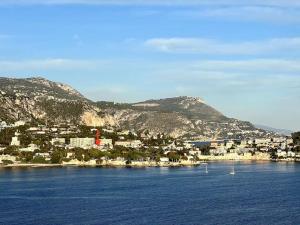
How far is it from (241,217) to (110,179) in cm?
3071

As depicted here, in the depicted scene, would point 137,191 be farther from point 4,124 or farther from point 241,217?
point 4,124

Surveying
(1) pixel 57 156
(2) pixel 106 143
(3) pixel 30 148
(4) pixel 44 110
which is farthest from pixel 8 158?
(4) pixel 44 110

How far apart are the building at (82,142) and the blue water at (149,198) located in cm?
3151

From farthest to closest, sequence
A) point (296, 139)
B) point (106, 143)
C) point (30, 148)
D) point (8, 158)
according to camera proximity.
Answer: point (296, 139) → point (106, 143) → point (30, 148) → point (8, 158)

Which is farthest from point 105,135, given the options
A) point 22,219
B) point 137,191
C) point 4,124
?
point 22,219

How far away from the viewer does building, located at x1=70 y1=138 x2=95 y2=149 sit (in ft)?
365

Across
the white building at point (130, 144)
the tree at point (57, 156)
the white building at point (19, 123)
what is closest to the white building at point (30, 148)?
the tree at point (57, 156)

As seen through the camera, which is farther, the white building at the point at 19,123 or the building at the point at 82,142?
the white building at the point at 19,123

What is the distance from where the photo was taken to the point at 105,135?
12556 centimetres

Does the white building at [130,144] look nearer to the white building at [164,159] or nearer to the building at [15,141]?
the white building at [164,159]

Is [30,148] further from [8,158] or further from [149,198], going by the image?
[149,198]

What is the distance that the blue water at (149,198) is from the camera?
43.1 meters

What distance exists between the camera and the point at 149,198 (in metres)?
53.5

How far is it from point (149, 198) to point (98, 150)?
54.4m
